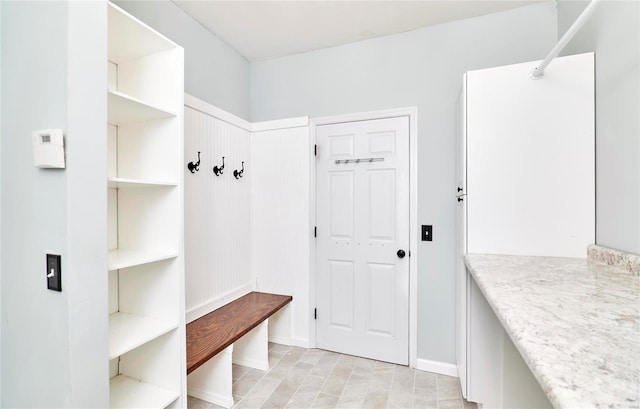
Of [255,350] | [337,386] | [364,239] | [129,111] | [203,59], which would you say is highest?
[203,59]

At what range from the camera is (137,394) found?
4.77ft

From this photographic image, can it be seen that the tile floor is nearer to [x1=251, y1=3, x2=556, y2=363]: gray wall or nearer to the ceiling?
[x1=251, y1=3, x2=556, y2=363]: gray wall

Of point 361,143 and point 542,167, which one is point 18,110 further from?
point 542,167

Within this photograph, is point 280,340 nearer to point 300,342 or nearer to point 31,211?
point 300,342

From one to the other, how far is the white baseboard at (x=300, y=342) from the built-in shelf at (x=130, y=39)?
2436 mm

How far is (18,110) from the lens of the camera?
1.10 m

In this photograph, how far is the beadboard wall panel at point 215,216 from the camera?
2078mm

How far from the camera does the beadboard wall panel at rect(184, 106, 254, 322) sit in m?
2.08

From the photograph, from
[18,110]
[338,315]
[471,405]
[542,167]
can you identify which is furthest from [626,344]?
[338,315]

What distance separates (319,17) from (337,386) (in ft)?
8.95

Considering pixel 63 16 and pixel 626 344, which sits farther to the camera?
pixel 63 16

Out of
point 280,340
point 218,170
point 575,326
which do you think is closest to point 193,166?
point 218,170

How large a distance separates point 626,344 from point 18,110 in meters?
1.95

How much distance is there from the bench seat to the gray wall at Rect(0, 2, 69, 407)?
0.66m
